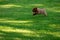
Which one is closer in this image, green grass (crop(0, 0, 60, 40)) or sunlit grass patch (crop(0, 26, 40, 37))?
green grass (crop(0, 0, 60, 40))

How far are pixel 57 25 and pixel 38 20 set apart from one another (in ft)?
4.10

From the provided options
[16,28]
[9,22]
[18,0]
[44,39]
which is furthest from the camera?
[18,0]

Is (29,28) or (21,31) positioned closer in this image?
(21,31)

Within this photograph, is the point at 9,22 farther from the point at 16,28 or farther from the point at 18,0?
the point at 18,0

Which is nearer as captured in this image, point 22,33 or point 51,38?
point 51,38

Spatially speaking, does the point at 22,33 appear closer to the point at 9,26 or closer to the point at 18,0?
the point at 9,26

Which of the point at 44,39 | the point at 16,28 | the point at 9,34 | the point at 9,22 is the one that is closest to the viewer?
the point at 44,39

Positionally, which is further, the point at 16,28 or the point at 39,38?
the point at 16,28

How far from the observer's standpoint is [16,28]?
8977 mm

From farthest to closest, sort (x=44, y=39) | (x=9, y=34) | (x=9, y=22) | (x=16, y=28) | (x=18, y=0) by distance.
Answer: (x=18, y=0), (x=9, y=22), (x=16, y=28), (x=9, y=34), (x=44, y=39)

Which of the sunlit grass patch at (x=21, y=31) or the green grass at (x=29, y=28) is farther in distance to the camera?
the sunlit grass patch at (x=21, y=31)

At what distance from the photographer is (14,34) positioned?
815 centimetres

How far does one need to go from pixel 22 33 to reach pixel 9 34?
477 mm

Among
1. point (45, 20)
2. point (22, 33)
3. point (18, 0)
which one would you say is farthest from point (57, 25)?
point (18, 0)
